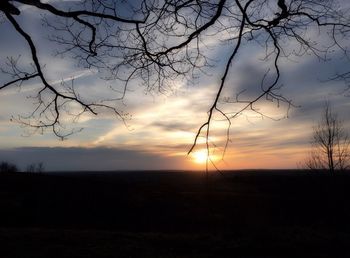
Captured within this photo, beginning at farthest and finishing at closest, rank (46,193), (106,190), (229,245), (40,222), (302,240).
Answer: (106,190)
(46,193)
(40,222)
(302,240)
(229,245)

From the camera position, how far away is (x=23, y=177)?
173 feet

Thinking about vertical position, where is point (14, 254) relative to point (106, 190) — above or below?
below

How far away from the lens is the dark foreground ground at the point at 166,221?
17.4 m

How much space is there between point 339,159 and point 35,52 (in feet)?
103

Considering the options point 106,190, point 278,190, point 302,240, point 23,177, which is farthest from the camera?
point 278,190

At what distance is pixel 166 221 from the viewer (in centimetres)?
3606

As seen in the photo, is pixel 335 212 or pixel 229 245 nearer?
pixel 229 245

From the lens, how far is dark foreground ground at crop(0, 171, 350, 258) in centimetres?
1738

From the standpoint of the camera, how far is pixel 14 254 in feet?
49.4

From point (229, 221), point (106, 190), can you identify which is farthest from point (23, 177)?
point (229, 221)

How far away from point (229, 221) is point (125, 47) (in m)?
29.1

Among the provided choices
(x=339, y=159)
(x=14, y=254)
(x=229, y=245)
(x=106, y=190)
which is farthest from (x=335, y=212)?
(x=14, y=254)

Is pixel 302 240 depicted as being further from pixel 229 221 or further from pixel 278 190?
pixel 278 190

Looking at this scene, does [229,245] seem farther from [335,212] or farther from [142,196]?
[142,196]
